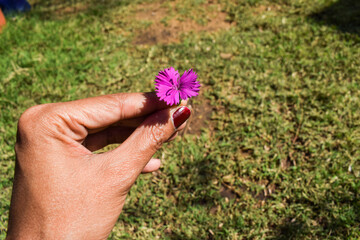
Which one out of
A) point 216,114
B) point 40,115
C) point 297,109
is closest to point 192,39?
point 216,114

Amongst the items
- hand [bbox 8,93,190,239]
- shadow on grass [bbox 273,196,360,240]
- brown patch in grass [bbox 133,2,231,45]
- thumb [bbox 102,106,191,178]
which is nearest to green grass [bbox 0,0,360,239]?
shadow on grass [bbox 273,196,360,240]

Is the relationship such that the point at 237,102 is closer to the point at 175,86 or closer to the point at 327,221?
the point at 327,221

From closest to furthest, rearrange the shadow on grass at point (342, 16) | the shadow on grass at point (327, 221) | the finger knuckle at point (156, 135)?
the finger knuckle at point (156, 135)
the shadow on grass at point (327, 221)
the shadow on grass at point (342, 16)

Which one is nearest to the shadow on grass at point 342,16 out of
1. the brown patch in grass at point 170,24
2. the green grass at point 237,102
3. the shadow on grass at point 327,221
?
the green grass at point 237,102

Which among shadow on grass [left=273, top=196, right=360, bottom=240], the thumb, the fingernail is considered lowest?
shadow on grass [left=273, top=196, right=360, bottom=240]

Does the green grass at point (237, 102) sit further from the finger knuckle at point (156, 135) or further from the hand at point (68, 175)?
the finger knuckle at point (156, 135)

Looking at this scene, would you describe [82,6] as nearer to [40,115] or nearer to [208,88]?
[208,88]

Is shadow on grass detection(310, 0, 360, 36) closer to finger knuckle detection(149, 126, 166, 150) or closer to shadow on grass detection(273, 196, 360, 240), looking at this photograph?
shadow on grass detection(273, 196, 360, 240)
